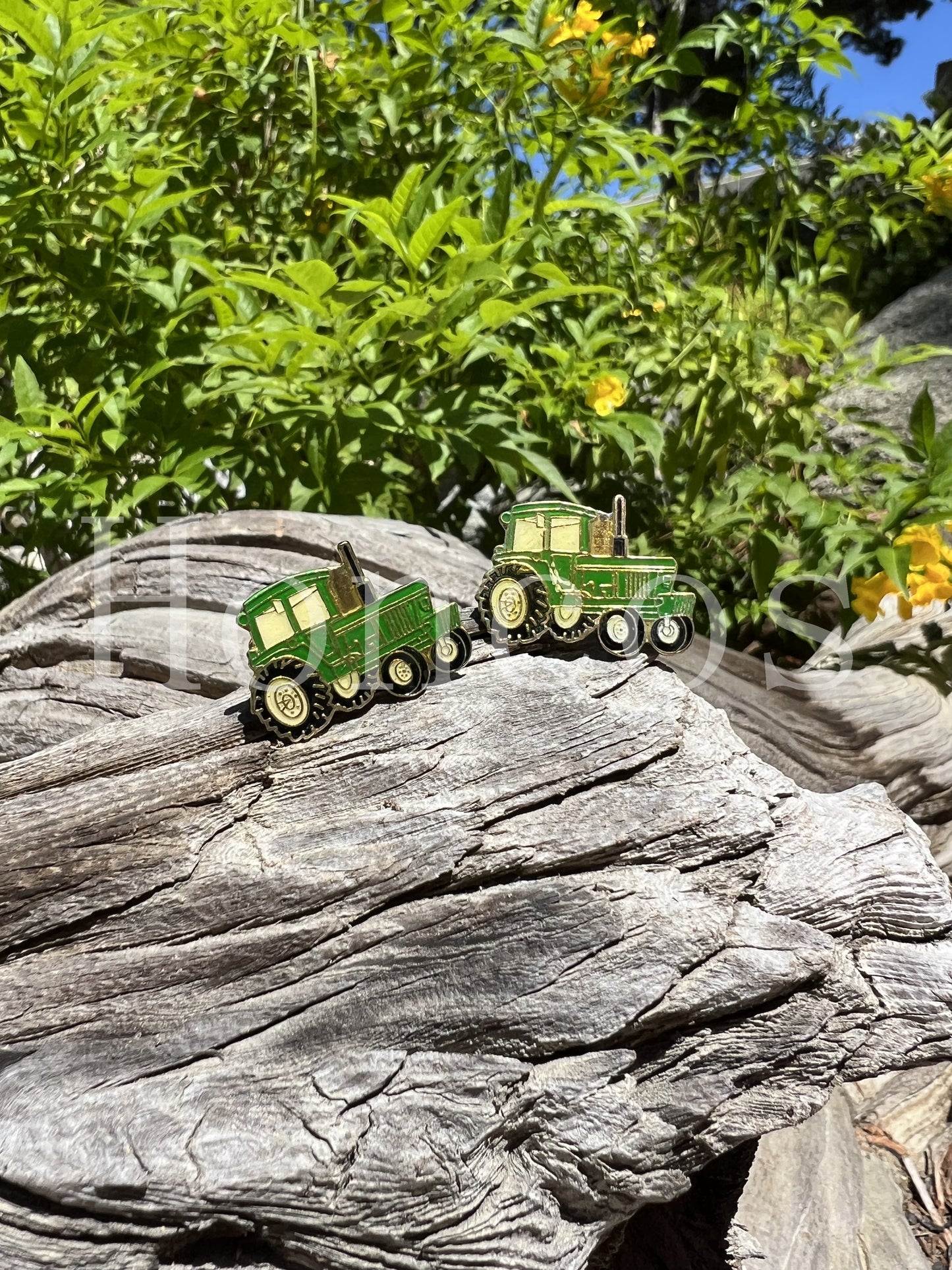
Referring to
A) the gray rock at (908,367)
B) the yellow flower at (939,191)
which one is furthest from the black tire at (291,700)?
the gray rock at (908,367)

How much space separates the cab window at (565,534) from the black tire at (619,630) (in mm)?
156

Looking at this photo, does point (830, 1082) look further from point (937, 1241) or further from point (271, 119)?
point (271, 119)

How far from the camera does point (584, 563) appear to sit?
2.13m

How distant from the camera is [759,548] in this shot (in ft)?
10.6

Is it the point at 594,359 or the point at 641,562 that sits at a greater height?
the point at 594,359

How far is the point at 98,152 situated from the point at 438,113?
112 cm

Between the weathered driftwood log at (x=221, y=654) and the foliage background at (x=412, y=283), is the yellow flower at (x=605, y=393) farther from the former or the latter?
the weathered driftwood log at (x=221, y=654)

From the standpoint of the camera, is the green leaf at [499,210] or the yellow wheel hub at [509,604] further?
the green leaf at [499,210]

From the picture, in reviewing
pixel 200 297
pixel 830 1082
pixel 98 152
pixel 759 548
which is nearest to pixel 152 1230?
pixel 830 1082

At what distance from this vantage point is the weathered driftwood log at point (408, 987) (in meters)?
1.77

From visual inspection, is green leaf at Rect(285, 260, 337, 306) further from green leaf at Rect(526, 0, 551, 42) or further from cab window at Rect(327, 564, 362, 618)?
green leaf at Rect(526, 0, 551, 42)

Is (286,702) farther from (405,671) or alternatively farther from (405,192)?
(405,192)

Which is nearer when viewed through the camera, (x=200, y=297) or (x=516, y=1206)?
(x=516, y=1206)

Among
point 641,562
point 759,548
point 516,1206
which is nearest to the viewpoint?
point 516,1206
